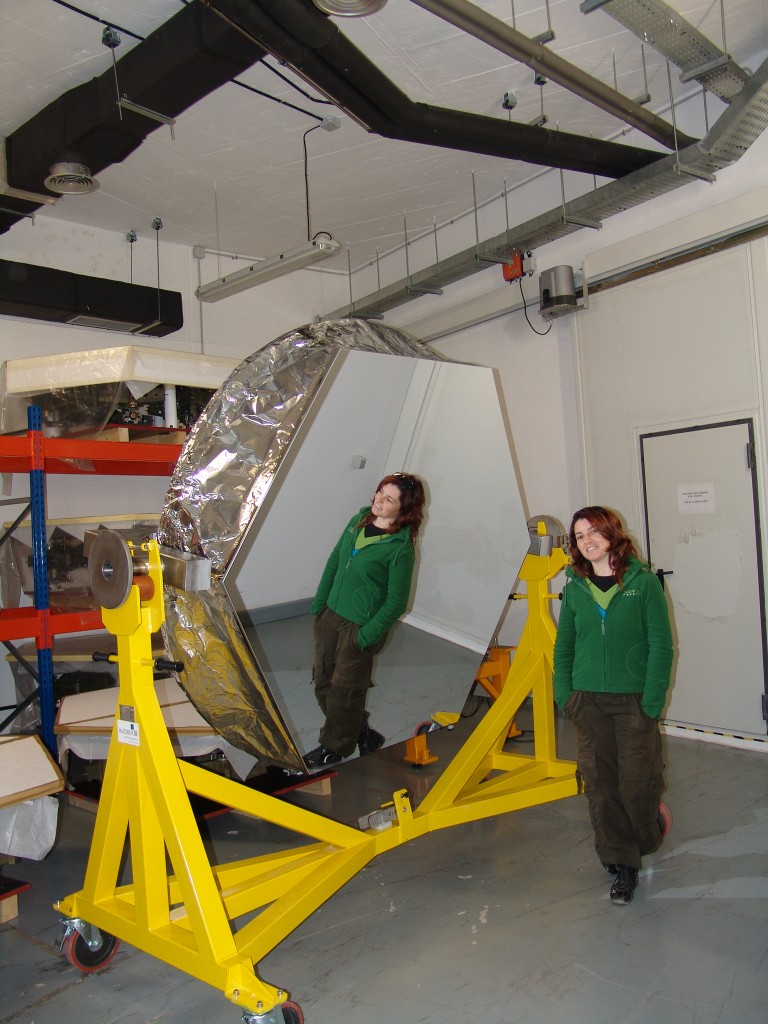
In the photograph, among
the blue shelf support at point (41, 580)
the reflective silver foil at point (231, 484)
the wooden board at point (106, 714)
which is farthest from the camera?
the blue shelf support at point (41, 580)

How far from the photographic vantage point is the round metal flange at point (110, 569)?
2.13 metres

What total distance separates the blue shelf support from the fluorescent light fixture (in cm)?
180

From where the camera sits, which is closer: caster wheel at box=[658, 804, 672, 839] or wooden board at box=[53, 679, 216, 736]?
caster wheel at box=[658, 804, 672, 839]

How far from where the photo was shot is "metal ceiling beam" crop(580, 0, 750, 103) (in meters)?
3.28

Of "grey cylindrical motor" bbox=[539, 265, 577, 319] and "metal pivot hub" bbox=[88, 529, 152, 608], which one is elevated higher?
"grey cylindrical motor" bbox=[539, 265, 577, 319]

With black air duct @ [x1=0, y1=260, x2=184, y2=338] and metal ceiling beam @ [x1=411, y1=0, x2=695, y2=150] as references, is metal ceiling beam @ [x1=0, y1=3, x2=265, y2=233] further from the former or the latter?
metal ceiling beam @ [x1=411, y1=0, x2=695, y2=150]

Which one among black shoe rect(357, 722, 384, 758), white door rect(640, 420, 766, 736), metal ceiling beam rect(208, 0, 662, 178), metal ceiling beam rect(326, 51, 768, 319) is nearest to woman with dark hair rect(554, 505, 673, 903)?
black shoe rect(357, 722, 384, 758)

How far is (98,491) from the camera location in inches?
231

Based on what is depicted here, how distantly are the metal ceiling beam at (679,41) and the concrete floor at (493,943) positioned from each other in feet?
11.4

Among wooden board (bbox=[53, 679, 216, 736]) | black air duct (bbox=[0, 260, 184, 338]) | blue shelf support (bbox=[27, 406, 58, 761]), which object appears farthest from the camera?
black air duct (bbox=[0, 260, 184, 338])

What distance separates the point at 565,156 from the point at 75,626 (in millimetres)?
3756

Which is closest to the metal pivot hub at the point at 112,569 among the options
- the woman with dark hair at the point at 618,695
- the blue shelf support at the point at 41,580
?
the woman with dark hair at the point at 618,695

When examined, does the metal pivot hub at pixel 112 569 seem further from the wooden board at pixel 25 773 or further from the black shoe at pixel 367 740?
the black shoe at pixel 367 740

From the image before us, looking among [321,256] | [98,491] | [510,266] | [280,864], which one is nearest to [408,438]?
[280,864]
